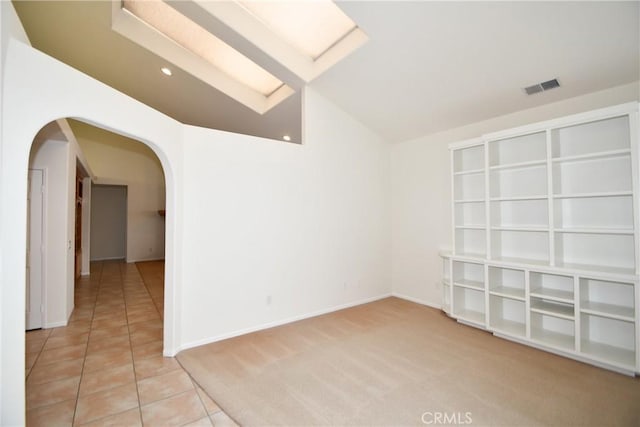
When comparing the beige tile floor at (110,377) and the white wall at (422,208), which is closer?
the beige tile floor at (110,377)

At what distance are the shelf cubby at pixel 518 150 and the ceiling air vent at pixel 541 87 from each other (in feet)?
1.62

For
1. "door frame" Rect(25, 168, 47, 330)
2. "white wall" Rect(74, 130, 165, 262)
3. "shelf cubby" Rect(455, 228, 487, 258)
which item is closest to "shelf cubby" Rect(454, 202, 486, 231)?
"shelf cubby" Rect(455, 228, 487, 258)

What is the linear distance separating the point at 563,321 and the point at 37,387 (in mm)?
5365

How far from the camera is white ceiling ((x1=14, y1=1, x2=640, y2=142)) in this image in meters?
2.60

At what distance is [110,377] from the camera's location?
2572 millimetres

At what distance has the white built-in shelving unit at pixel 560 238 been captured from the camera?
2.82 meters

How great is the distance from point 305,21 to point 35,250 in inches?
180

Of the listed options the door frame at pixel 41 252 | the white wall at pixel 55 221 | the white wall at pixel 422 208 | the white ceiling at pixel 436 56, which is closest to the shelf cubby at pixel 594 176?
the white ceiling at pixel 436 56

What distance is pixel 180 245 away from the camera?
120 inches

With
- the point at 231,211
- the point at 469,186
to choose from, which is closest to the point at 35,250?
the point at 231,211

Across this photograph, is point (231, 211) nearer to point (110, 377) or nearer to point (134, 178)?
point (110, 377)

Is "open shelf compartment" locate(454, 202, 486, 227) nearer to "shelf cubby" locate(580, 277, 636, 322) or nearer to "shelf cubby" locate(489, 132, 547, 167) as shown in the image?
"shelf cubby" locate(489, 132, 547, 167)

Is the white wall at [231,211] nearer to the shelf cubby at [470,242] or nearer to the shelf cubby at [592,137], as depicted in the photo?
the shelf cubby at [470,242]

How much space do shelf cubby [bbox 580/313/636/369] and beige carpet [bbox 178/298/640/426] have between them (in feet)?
0.64
